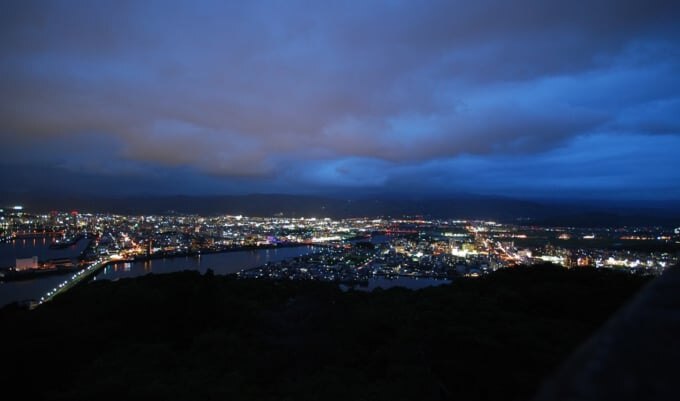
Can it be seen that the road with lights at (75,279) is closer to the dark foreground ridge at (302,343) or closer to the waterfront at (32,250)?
the waterfront at (32,250)

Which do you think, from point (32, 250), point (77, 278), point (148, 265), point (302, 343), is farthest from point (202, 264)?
point (302, 343)

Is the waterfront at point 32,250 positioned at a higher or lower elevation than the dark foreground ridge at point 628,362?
lower

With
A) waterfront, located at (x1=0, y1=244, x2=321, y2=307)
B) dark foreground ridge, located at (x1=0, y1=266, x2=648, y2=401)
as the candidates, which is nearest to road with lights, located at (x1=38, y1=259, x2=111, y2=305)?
waterfront, located at (x1=0, y1=244, x2=321, y2=307)

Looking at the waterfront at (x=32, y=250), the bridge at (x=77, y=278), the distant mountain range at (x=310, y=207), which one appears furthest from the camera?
the distant mountain range at (x=310, y=207)

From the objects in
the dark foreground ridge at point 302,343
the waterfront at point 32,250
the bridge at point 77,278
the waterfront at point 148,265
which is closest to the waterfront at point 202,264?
the waterfront at point 148,265

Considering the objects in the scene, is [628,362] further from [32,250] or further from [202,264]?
[32,250]

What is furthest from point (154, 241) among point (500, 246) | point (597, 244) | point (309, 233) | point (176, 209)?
point (176, 209)

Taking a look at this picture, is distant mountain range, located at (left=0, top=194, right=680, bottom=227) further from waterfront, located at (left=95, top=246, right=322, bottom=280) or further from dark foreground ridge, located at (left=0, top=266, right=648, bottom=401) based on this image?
dark foreground ridge, located at (left=0, top=266, right=648, bottom=401)

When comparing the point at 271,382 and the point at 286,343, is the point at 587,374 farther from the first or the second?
the point at 286,343
